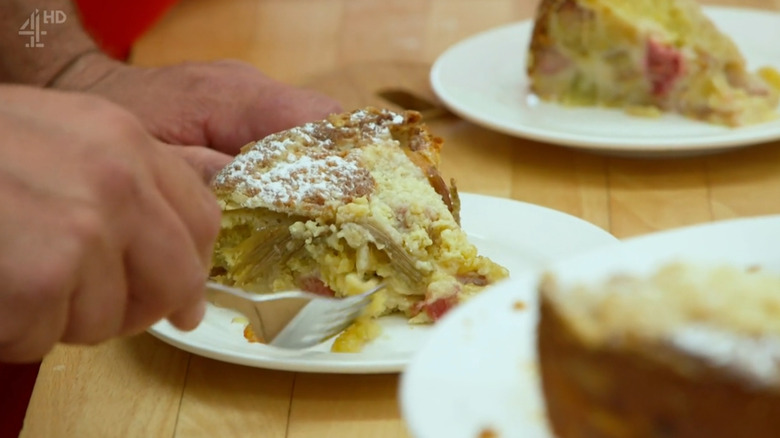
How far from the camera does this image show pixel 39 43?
1.87 m

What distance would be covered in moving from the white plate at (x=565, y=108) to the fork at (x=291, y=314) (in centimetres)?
59

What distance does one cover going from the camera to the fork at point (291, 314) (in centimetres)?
102

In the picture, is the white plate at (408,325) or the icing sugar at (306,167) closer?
the white plate at (408,325)

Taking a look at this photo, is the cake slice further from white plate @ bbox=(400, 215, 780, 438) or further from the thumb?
white plate @ bbox=(400, 215, 780, 438)

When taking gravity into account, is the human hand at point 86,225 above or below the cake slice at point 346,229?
above

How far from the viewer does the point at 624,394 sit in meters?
0.60

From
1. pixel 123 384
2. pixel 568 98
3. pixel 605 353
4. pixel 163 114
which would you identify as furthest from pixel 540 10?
pixel 605 353

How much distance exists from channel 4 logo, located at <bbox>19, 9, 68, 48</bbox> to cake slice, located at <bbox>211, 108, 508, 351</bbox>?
758 mm

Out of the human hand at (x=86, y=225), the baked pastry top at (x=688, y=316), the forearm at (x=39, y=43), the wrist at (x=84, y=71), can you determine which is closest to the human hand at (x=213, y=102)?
the wrist at (x=84, y=71)

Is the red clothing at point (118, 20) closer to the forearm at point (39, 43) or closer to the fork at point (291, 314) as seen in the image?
the forearm at point (39, 43)

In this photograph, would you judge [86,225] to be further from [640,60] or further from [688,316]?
[640,60]

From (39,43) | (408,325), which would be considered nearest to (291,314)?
(408,325)

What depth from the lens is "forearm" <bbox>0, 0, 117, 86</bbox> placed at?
186 cm

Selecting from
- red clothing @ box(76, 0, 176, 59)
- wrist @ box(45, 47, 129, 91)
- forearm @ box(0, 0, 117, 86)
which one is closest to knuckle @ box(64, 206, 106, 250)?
wrist @ box(45, 47, 129, 91)
